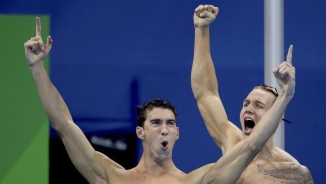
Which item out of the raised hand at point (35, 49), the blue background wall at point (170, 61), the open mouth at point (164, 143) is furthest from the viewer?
the blue background wall at point (170, 61)

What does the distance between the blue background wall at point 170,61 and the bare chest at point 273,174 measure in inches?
36.2

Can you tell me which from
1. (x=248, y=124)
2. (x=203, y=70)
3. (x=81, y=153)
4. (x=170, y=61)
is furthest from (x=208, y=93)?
(x=170, y=61)

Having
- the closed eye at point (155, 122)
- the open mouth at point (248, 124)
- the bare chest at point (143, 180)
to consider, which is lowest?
the bare chest at point (143, 180)

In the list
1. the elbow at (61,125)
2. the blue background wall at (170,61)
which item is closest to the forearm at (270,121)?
the elbow at (61,125)

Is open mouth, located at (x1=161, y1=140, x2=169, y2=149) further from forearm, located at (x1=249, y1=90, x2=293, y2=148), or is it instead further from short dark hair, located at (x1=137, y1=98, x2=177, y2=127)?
forearm, located at (x1=249, y1=90, x2=293, y2=148)

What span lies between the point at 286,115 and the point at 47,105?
5.82 feet

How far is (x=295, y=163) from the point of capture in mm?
3582

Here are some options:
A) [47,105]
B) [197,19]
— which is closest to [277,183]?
[197,19]

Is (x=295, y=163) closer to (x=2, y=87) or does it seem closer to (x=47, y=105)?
(x=47, y=105)

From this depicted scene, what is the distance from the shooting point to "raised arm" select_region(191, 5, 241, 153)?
11.8 feet

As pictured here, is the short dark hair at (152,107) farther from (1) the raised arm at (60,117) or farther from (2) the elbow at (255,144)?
(2) the elbow at (255,144)

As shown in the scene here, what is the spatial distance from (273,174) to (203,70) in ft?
1.81

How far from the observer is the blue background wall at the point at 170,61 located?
14.6ft

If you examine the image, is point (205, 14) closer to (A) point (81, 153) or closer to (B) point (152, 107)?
(B) point (152, 107)
